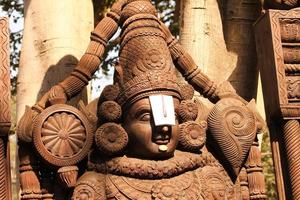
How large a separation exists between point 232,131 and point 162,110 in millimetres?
493

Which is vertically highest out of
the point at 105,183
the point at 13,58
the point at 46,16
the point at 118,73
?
the point at 13,58

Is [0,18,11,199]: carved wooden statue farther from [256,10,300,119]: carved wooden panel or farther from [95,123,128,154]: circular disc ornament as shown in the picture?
[256,10,300,119]: carved wooden panel

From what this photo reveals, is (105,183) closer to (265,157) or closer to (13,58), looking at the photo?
(13,58)

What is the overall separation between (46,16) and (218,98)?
1.41 metres

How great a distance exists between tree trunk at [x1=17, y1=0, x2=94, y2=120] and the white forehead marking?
3.87 ft

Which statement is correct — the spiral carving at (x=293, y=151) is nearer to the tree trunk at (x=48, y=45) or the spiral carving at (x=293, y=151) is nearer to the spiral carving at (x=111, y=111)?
the spiral carving at (x=111, y=111)

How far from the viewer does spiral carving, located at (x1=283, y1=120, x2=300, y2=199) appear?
167 inches

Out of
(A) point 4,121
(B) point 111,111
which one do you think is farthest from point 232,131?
(A) point 4,121

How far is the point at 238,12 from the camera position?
6133mm

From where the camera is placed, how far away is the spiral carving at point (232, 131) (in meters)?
4.23

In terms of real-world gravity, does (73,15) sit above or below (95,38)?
Answer: above

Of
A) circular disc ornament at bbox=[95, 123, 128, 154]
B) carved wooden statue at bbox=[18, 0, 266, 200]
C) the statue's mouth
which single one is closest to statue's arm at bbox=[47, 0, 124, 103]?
carved wooden statue at bbox=[18, 0, 266, 200]

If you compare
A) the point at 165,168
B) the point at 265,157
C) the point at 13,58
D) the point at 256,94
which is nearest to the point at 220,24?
the point at 256,94

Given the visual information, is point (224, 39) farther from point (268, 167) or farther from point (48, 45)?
point (268, 167)
